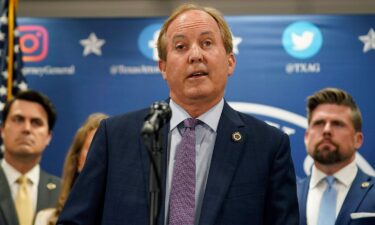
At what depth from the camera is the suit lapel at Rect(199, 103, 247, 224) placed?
7.80 ft

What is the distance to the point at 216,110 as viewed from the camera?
2.62 metres

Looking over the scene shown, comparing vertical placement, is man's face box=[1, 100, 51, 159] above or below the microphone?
above

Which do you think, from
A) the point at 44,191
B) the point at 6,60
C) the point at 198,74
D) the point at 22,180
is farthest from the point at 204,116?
the point at 6,60

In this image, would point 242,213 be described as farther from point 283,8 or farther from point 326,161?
point 283,8

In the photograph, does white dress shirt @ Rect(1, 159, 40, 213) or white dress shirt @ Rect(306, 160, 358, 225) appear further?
white dress shirt @ Rect(1, 159, 40, 213)

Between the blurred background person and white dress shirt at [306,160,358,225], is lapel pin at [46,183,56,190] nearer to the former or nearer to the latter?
the blurred background person

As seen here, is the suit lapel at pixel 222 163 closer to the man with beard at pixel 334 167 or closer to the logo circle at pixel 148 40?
the man with beard at pixel 334 167

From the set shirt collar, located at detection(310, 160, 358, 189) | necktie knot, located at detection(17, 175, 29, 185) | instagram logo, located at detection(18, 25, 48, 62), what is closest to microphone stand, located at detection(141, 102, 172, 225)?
shirt collar, located at detection(310, 160, 358, 189)

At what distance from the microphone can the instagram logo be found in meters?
3.51

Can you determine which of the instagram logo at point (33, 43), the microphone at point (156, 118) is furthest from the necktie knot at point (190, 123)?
the instagram logo at point (33, 43)

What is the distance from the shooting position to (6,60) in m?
5.39

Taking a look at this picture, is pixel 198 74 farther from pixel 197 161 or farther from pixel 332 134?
pixel 332 134

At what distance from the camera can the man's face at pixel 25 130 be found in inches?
186

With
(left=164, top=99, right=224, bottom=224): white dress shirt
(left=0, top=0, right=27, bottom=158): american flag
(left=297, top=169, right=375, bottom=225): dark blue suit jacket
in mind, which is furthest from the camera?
Answer: (left=0, top=0, right=27, bottom=158): american flag
